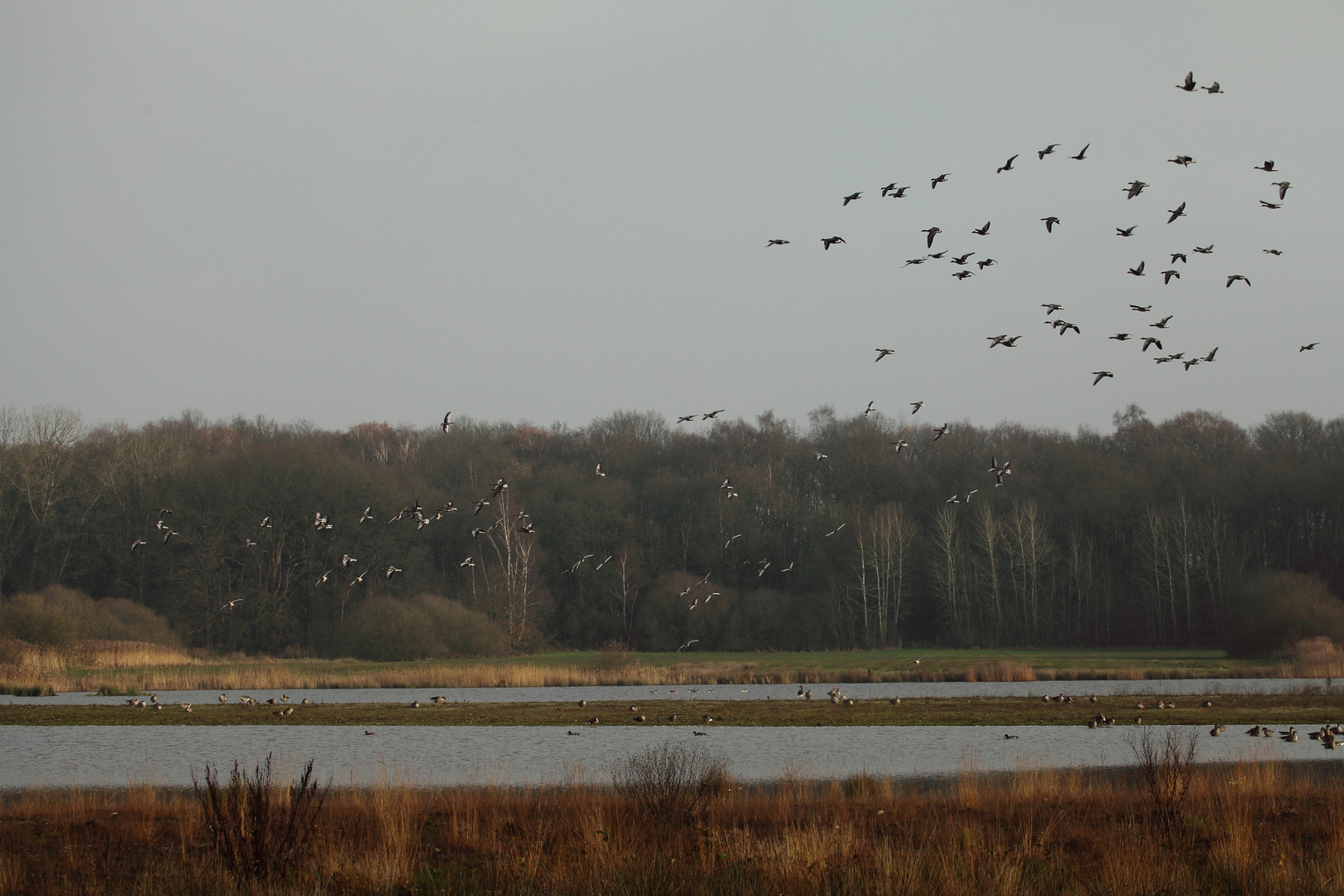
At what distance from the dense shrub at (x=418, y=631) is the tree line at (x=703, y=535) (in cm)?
16

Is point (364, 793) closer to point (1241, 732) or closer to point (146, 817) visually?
point (146, 817)

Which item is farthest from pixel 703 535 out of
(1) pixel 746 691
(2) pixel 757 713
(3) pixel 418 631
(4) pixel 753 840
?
(4) pixel 753 840

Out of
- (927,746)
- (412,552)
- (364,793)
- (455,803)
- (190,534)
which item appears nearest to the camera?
(455,803)

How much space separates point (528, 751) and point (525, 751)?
0.19ft

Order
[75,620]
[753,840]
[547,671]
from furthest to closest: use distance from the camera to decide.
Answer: [75,620] < [547,671] < [753,840]

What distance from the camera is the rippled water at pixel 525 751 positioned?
2164 cm

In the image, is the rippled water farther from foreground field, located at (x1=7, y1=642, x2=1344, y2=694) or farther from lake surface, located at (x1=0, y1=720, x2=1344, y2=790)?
foreground field, located at (x1=7, y1=642, x2=1344, y2=694)

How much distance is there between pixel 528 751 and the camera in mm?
25938

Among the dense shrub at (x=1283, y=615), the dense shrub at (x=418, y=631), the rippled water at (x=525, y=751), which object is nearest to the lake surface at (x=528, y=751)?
the rippled water at (x=525, y=751)

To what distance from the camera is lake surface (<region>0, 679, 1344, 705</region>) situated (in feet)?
131

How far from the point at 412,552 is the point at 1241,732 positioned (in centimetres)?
6053

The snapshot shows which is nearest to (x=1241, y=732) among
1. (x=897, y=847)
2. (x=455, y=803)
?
(x=897, y=847)

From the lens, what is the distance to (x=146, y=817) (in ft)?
53.0

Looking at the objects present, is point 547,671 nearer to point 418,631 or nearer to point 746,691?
point 746,691
